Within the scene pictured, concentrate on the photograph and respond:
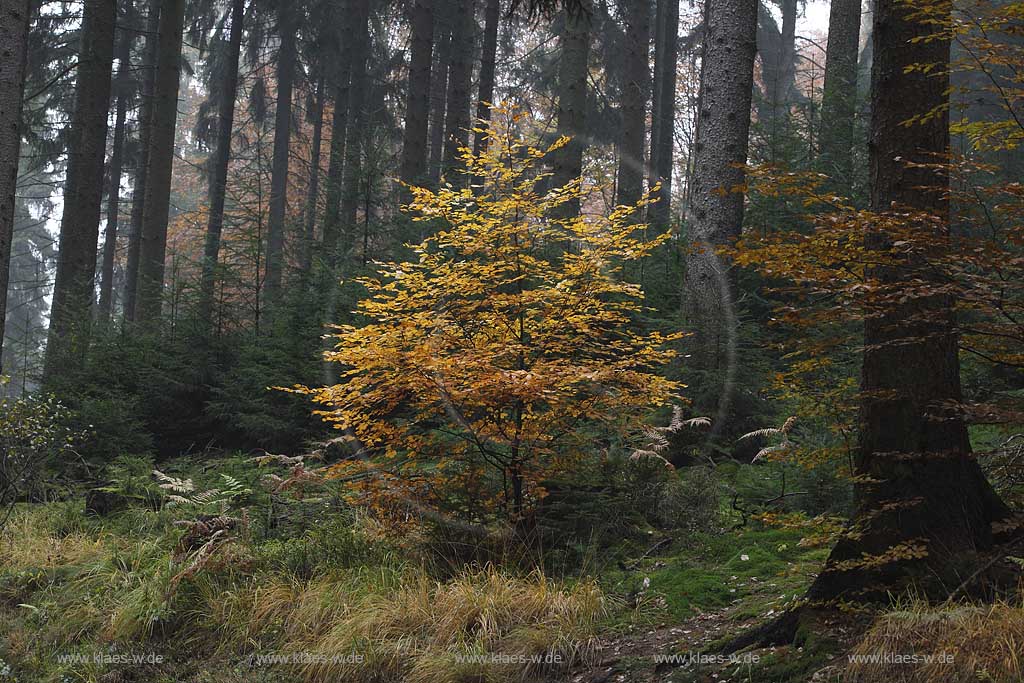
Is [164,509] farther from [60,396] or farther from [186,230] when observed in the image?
[186,230]

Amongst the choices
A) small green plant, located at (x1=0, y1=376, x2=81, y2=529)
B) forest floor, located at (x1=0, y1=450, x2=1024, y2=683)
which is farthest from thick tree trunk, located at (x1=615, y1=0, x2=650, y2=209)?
small green plant, located at (x1=0, y1=376, x2=81, y2=529)

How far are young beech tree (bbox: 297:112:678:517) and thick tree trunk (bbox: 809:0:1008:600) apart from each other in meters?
Result: 1.69

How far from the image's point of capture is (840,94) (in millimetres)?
11539

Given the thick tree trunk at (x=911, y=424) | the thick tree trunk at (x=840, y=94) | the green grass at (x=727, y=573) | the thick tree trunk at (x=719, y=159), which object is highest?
the thick tree trunk at (x=840, y=94)

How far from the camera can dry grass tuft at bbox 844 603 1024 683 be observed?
3.07m

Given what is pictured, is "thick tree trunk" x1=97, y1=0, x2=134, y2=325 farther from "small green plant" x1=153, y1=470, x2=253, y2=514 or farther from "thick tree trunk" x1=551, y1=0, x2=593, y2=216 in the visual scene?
"small green plant" x1=153, y1=470, x2=253, y2=514

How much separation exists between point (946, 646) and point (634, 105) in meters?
13.5

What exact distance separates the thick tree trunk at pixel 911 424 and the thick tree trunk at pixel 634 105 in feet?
34.0

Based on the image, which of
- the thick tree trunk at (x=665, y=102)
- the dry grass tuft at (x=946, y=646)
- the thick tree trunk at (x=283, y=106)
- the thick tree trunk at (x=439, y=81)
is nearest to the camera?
the dry grass tuft at (x=946, y=646)

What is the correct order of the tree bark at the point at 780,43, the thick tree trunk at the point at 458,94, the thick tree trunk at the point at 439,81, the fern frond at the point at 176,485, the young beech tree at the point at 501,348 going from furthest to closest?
the tree bark at the point at 780,43 → the thick tree trunk at the point at 439,81 → the thick tree trunk at the point at 458,94 → the fern frond at the point at 176,485 → the young beech tree at the point at 501,348

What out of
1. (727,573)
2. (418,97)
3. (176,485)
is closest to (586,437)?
Result: (727,573)

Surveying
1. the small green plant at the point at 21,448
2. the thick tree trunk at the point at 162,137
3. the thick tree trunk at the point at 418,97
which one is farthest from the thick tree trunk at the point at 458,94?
the small green plant at the point at 21,448

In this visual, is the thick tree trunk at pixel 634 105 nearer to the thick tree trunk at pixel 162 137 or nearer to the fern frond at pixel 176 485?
the thick tree trunk at pixel 162 137

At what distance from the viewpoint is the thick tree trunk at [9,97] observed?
8.16m
